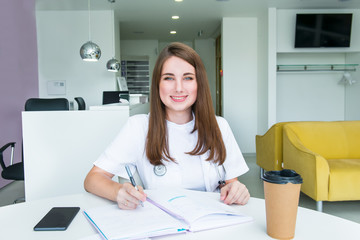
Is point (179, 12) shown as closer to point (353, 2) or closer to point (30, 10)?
point (30, 10)

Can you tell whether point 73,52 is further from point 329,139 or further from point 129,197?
point 129,197

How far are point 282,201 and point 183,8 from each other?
6.10m

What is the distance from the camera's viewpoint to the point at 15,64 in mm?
5152

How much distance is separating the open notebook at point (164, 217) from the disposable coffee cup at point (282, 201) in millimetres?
139

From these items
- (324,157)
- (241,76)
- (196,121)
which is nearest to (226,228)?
(196,121)

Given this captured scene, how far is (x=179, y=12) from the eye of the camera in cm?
673

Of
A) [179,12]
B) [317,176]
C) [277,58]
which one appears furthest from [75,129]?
[277,58]

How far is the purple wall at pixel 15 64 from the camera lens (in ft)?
15.3

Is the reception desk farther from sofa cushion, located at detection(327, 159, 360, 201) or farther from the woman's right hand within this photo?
sofa cushion, located at detection(327, 159, 360, 201)

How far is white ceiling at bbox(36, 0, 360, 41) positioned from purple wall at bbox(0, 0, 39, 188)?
55cm

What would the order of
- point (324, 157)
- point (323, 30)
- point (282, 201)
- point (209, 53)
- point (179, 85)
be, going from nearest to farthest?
1. point (282, 201)
2. point (179, 85)
3. point (324, 157)
4. point (323, 30)
5. point (209, 53)

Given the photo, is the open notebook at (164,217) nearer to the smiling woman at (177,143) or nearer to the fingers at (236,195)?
the fingers at (236,195)

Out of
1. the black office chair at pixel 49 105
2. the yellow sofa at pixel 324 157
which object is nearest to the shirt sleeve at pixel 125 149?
the yellow sofa at pixel 324 157

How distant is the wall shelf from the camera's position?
263 inches
